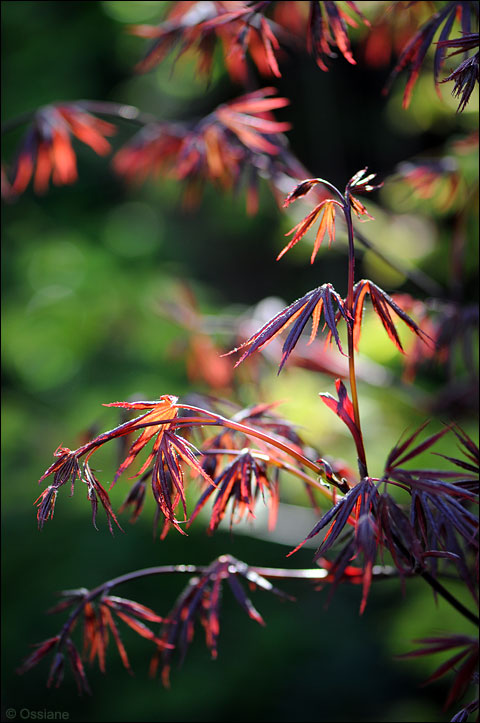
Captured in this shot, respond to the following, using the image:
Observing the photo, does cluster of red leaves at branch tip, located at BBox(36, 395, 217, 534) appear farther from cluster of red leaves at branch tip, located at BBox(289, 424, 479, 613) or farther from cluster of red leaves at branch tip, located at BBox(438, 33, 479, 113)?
cluster of red leaves at branch tip, located at BBox(438, 33, 479, 113)

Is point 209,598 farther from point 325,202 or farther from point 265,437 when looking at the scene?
point 325,202

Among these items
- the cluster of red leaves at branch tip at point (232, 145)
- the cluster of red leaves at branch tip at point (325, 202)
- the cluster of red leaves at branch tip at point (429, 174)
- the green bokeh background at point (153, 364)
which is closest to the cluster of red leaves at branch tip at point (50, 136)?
the cluster of red leaves at branch tip at point (232, 145)

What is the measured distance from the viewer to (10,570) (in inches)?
118

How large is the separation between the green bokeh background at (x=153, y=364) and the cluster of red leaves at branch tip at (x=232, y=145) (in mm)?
601

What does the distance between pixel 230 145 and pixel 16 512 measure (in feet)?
6.60

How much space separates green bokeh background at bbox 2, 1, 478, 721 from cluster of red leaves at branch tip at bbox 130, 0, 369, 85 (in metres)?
0.63

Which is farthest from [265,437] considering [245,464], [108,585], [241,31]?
[241,31]

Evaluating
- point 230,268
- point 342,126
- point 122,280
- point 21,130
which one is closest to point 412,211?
point 122,280

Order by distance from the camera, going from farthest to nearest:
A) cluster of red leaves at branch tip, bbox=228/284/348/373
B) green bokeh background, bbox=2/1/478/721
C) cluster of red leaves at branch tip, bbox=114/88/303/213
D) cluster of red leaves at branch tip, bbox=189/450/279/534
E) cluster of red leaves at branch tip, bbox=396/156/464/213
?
green bokeh background, bbox=2/1/478/721, cluster of red leaves at branch tip, bbox=396/156/464/213, cluster of red leaves at branch tip, bbox=114/88/303/213, cluster of red leaves at branch tip, bbox=189/450/279/534, cluster of red leaves at branch tip, bbox=228/284/348/373

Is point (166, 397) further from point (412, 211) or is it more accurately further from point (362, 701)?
point (362, 701)

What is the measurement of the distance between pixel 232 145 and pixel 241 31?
1.07 ft

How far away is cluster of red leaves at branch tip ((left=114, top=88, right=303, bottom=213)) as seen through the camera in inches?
44.0

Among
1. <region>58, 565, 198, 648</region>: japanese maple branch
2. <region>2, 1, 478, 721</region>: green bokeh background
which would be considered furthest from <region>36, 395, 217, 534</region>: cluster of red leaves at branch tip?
<region>2, 1, 478, 721</region>: green bokeh background

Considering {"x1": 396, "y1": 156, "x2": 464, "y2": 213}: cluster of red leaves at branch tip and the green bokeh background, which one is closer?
{"x1": 396, "y1": 156, "x2": 464, "y2": 213}: cluster of red leaves at branch tip
